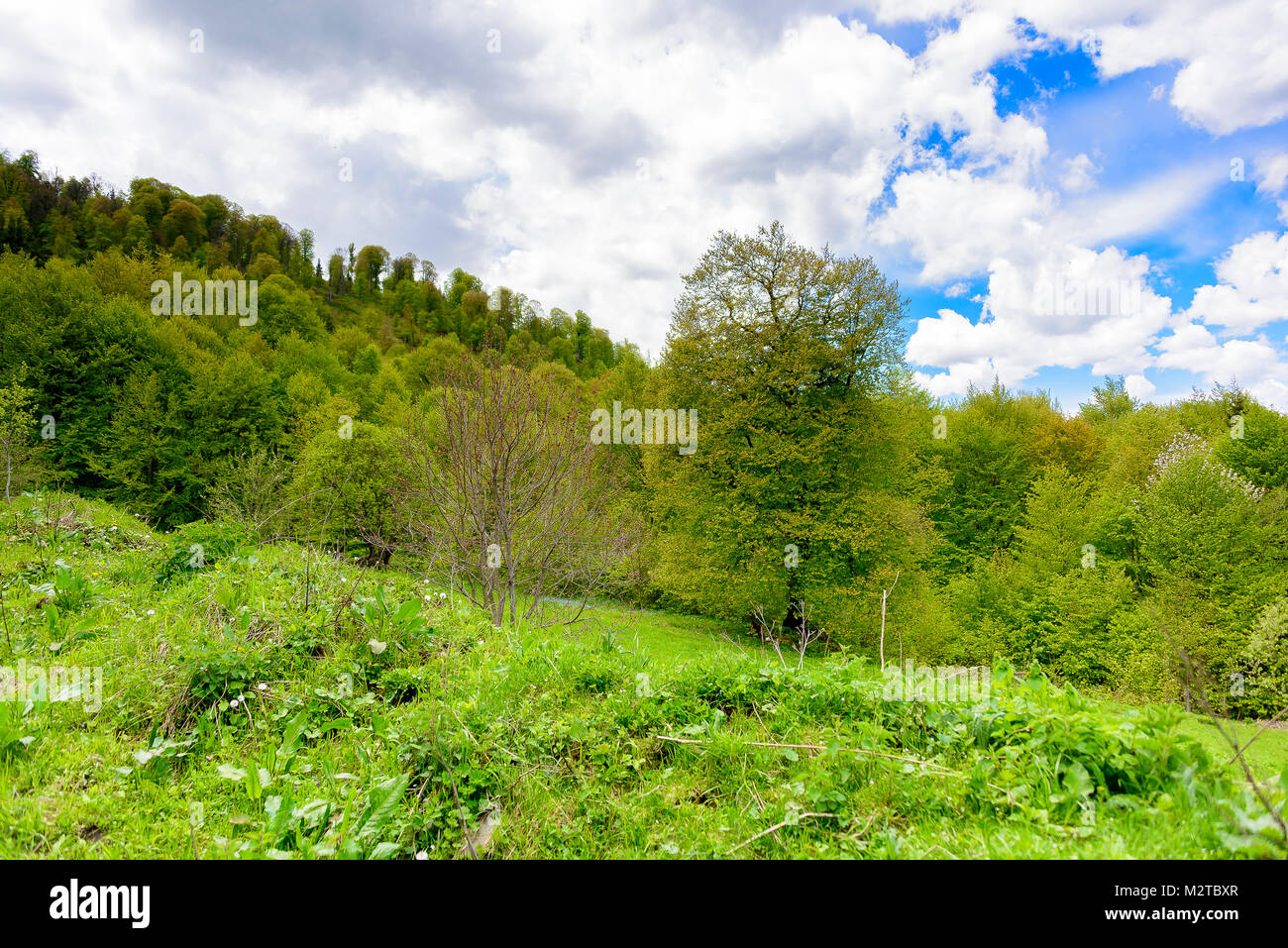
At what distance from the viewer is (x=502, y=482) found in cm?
903

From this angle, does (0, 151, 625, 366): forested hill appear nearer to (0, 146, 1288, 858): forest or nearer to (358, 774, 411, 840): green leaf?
(0, 146, 1288, 858): forest

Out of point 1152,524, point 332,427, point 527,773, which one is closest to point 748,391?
point 527,773

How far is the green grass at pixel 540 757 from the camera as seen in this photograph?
2.40 meters

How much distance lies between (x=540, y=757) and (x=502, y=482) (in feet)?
20.5

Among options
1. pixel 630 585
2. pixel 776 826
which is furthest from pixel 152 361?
pixel 776 826

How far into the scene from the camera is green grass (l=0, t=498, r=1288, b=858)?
2.40 metres

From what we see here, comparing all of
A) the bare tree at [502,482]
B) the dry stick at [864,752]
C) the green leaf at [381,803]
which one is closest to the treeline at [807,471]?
the bare tree at [502,482]

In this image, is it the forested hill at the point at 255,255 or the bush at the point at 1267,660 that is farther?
the forested hill at the point at 255,255

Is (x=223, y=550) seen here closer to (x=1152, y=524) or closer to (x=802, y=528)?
(x=802, y=528)

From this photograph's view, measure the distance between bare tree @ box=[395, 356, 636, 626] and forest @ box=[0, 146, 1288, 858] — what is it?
0.10 metres

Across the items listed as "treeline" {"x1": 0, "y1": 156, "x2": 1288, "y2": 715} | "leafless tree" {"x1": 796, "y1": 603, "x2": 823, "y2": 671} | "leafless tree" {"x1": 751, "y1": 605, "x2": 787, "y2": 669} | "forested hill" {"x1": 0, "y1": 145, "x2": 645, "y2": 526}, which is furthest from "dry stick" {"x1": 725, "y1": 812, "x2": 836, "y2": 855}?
"forested hill" {"x1": 0, "y1": 145, "x2": 645, "y2": 526}

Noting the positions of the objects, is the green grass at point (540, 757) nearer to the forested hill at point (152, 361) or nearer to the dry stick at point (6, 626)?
the dry stick at point (6, 626)

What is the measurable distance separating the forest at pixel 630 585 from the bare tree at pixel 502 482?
102mm
